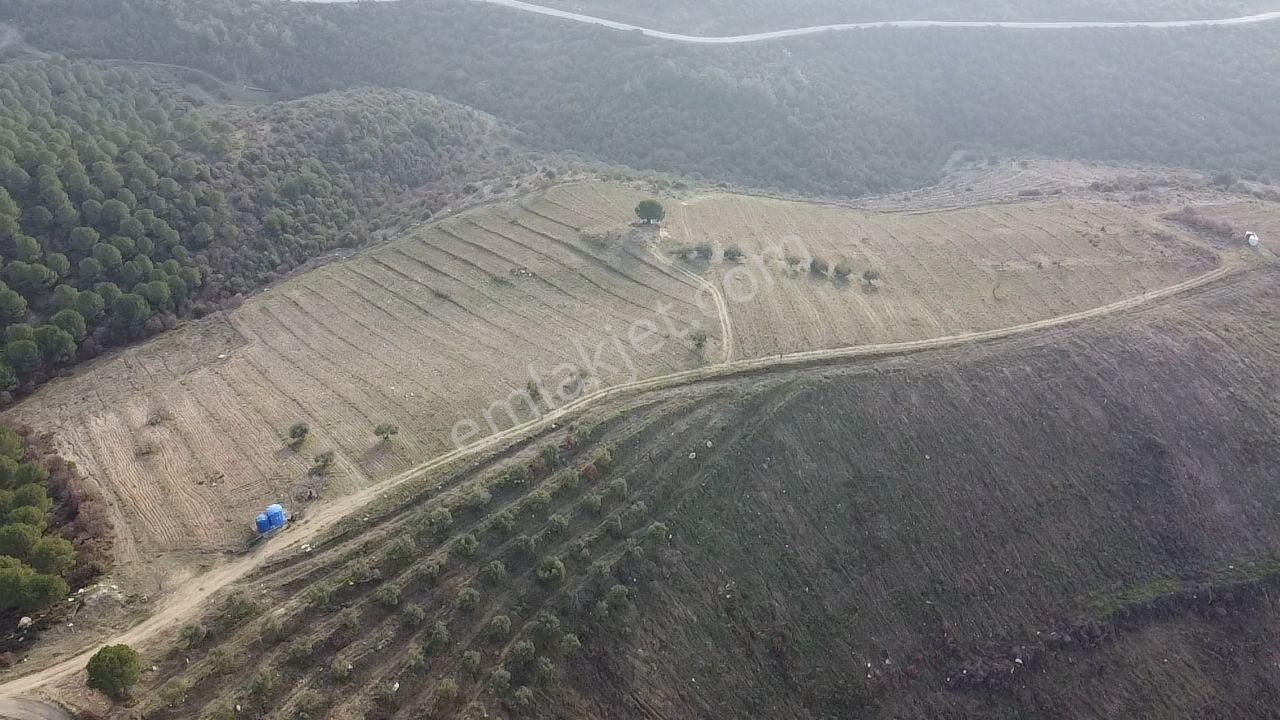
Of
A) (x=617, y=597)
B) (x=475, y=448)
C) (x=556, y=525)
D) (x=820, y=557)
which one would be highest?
(x=475, y=448)

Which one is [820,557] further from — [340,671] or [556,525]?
[340,671]

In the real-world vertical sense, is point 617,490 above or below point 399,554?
above

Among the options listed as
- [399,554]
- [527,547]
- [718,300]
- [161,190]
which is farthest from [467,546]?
[161,190]

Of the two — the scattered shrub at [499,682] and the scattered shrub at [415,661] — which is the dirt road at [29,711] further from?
the scattered shrub at [499,682]

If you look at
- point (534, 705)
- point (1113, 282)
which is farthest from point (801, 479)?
point (1113, 282)

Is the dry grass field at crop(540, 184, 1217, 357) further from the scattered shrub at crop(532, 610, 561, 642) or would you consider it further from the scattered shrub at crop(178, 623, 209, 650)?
the scattered shrub at crop(178, 623, 209, 650)

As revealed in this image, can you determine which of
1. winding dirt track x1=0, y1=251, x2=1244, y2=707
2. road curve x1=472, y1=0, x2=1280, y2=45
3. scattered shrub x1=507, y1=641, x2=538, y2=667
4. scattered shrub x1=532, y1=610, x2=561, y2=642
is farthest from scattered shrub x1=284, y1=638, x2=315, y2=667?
road curve x1=472, y1=0, x2=1280, y2=45
